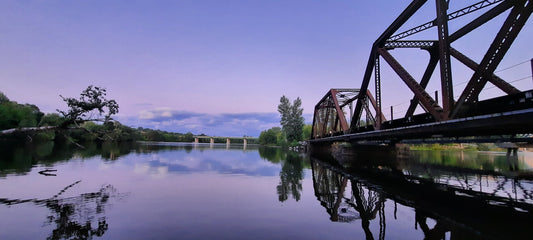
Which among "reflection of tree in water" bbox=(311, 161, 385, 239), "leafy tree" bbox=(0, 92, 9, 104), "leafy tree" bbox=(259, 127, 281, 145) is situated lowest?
"reflection of tree in water" bbox=(311, 161, 385, 239)

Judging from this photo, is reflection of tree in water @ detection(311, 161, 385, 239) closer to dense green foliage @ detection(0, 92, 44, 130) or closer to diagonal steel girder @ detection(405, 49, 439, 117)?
diagonal steel girder @ detection(405, 49, 439, 117)

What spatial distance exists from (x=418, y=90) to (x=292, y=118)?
10510cm

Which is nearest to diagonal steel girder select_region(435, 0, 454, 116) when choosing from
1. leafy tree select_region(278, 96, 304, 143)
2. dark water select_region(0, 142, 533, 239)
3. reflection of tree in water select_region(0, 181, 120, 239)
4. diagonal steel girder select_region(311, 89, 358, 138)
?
dark water select_region(0, 142, 533, 239)

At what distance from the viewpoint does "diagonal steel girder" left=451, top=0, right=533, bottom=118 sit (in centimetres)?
1177

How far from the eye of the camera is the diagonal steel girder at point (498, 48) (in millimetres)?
11773

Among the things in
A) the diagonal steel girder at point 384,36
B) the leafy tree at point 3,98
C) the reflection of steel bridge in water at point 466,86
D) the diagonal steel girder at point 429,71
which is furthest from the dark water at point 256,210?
the leafy tree at point 3,98

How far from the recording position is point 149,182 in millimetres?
18453

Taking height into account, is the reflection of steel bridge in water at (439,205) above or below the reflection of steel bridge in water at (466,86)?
below

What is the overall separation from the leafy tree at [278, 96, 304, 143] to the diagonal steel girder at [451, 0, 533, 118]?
357ft

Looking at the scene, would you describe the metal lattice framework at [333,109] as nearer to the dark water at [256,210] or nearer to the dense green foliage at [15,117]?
the dark water at [256,210]

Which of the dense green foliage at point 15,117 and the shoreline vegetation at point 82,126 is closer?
the shoreline vegetation at point 82,126

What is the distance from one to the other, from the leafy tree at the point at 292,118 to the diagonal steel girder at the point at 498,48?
108742 millimetres

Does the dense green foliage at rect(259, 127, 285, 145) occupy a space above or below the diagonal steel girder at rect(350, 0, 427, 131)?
below

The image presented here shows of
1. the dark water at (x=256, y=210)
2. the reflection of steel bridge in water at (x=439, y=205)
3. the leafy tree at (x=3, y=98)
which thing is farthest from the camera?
the leafy tree at (x=3, y=98)
